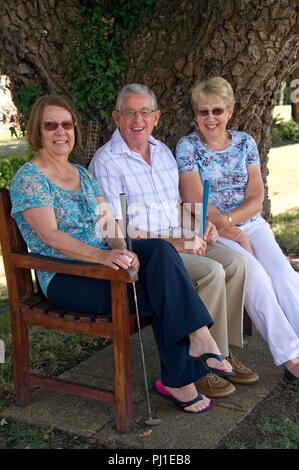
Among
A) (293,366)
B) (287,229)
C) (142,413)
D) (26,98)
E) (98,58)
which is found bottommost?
(287,229)

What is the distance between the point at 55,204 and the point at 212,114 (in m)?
1.22

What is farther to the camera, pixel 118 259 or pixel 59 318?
pixel 59 318

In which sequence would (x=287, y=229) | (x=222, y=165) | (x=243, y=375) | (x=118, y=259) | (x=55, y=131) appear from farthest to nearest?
(x=287, y=229)
(x=222, y=165)
(x=243, y=375)
(x=55, y=131)
(x=118, y=259)

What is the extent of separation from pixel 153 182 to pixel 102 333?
104 centimetres

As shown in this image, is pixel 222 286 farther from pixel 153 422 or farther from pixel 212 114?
pixel 212 114

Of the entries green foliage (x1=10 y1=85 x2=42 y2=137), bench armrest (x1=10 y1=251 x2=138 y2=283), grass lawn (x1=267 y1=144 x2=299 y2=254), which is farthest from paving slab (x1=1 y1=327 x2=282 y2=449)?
grass lawn (x1=267 y1=144 x2=299 y2=254)

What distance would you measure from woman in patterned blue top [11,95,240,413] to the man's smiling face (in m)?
0.35

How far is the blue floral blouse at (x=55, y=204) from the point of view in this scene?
272 cm

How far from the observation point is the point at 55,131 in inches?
114

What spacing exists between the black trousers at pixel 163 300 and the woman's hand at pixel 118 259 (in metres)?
0.08

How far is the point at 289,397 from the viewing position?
2.94 m

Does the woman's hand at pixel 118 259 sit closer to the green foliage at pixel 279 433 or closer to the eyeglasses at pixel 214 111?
the green foliage at pixel 279 433

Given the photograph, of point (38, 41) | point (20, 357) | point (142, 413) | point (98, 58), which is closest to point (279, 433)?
A: point (142, 413)
